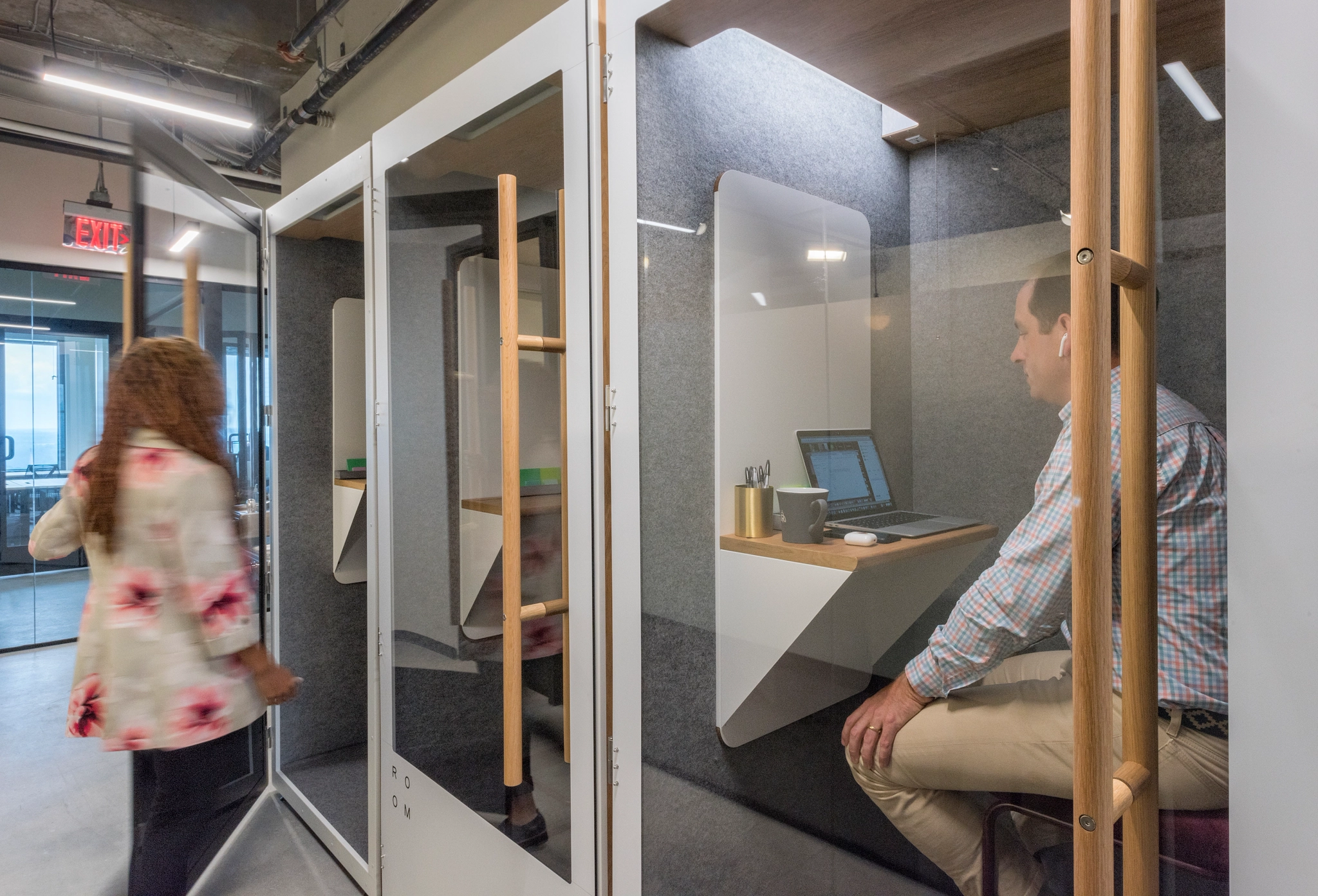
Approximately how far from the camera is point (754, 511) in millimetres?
969

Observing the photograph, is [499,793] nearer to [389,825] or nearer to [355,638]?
[389,825]

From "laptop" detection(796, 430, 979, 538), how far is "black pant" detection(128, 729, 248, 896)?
5.18ft

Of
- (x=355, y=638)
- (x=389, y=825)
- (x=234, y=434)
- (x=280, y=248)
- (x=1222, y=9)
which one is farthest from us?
(x=355, y=638)

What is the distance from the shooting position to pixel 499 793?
1.39m

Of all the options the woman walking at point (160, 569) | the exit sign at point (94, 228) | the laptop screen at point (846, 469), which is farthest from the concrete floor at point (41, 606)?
the laptop screen at point (846, 469)

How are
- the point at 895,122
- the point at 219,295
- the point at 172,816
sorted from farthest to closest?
the point at 219,295, the point at 172,816, the point at 895,122

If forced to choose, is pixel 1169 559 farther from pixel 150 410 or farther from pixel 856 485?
pixel 150 410

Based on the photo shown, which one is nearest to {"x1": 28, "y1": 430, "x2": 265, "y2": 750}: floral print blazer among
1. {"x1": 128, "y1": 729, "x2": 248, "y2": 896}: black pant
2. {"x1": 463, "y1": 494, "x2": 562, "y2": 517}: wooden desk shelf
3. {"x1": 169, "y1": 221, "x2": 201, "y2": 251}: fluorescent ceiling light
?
{"x1": 128, "y1": 729, "x2": 248, "y2": 896}: black pant

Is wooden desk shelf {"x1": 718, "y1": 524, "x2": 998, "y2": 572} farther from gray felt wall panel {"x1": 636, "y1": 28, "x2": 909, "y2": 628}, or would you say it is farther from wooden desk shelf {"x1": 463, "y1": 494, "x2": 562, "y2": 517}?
wooden desk shelf {"x1": 463, "y1": 494, "x2": 562, "y2": 517}

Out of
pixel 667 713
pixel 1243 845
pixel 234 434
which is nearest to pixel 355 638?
pixel 234 434

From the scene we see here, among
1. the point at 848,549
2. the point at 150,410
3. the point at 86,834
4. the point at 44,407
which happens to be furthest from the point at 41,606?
the point at 848,549

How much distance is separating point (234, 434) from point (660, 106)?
60.6 inches

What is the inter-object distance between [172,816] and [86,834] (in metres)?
1.04

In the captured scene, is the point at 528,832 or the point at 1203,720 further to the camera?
the point at 528,832
